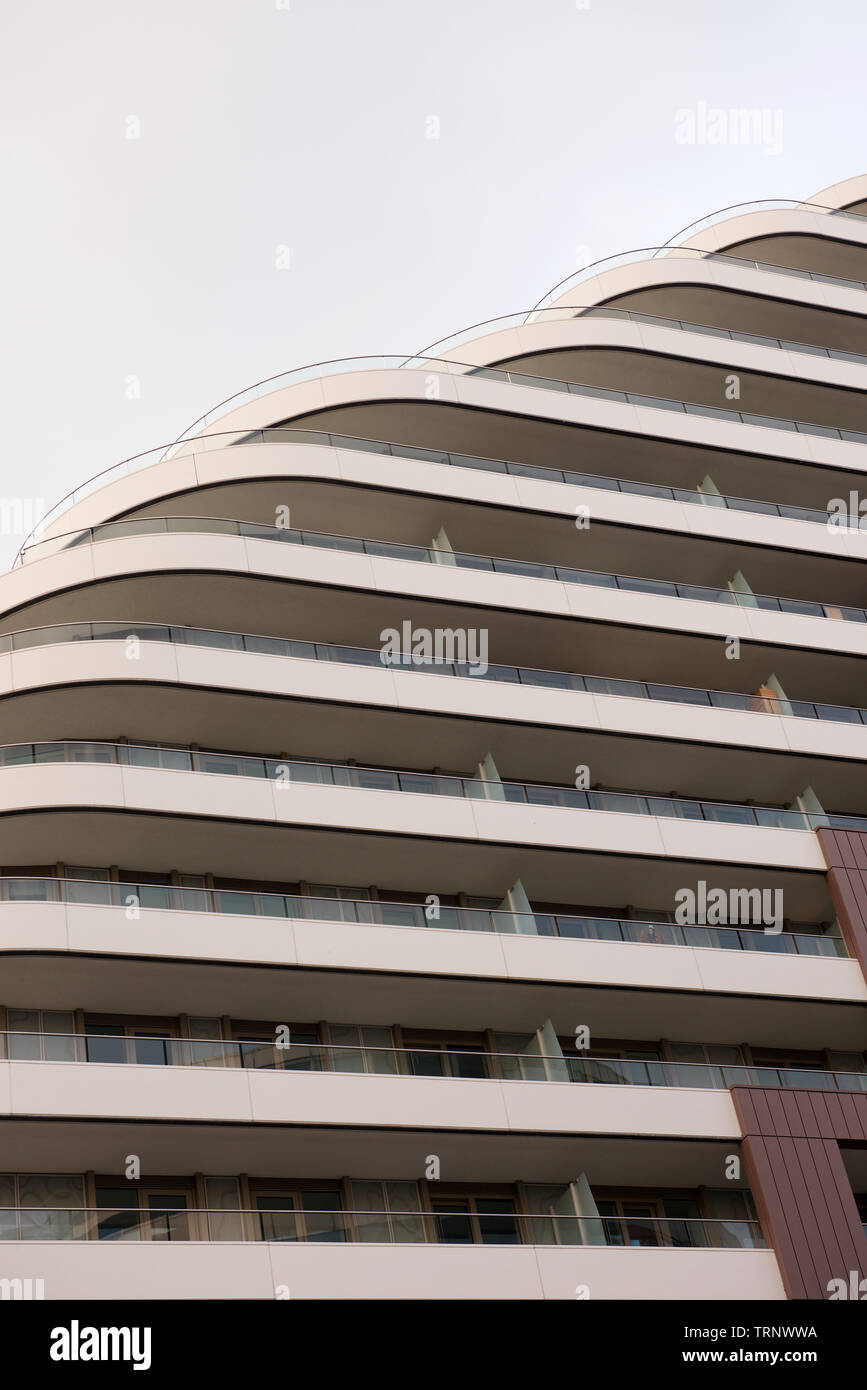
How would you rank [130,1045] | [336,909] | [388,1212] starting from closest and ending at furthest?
1. [388,1212]
2. [130,1045]
3. [336,909]

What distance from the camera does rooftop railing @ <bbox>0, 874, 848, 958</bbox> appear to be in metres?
22.2

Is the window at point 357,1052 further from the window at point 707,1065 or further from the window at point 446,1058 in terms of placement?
the window at point 707,1065

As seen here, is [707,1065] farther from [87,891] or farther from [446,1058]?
[87,891]

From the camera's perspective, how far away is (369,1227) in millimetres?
21656

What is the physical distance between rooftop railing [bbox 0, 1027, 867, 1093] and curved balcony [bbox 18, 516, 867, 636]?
9.82 metres

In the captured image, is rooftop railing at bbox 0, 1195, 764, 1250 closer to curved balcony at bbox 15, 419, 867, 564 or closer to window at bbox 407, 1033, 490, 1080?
window at bbox 407, 1033, 490, 1080

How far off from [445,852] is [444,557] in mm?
6803

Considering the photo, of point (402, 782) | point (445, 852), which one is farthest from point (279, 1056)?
point (402, 782)

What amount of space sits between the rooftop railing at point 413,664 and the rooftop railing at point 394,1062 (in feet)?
23.2

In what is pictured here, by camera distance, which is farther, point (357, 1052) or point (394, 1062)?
point (394, 1062)

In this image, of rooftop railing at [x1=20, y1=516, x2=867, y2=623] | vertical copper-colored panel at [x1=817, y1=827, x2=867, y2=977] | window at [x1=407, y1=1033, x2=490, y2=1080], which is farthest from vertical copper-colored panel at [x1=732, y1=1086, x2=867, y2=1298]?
rooftop railing at [x1=20, y1=516, x2=867, y2=623]

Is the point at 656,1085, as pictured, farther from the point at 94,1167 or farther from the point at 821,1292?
the point at 94,1167

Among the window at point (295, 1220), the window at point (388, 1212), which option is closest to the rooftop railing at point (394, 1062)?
the window at point (388, 1212)

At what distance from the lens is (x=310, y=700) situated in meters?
25.7
